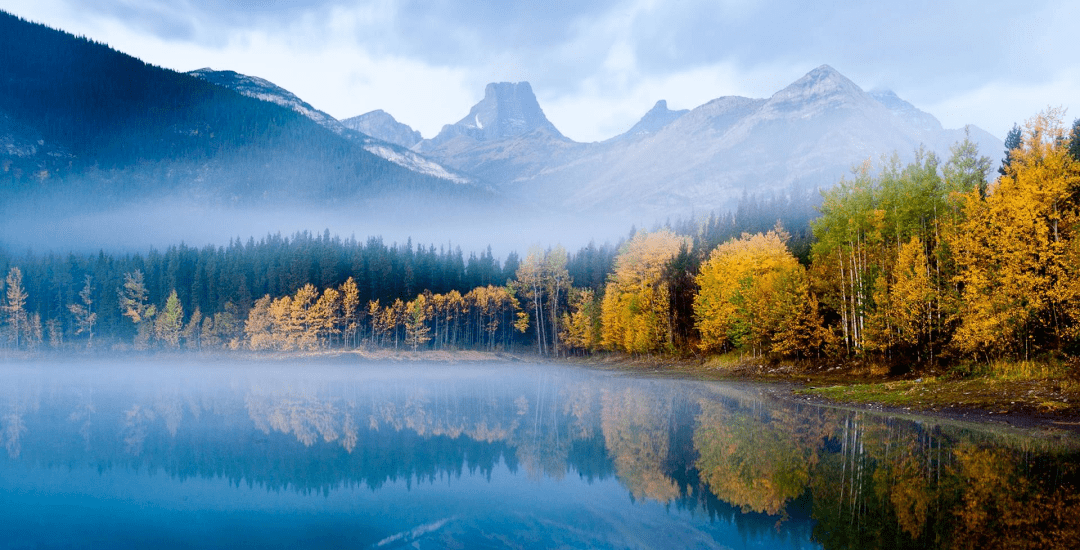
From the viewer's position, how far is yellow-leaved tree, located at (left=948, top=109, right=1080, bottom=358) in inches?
1161

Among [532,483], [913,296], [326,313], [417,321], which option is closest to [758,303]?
[913,296]

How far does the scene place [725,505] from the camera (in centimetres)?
1325

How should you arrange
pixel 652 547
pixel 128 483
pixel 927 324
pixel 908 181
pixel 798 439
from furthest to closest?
pixel 908 181 → pixel 927 324 → pixel 798 439 → pixel 128 483 → pixel 652 547

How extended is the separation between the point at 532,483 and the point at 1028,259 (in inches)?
1174

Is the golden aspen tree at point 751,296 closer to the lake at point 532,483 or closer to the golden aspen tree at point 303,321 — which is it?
the lake at point 532,483

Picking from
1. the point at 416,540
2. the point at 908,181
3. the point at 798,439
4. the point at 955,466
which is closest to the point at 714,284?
the point at 908,181

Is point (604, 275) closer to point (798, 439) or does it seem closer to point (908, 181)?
point (908, 181)

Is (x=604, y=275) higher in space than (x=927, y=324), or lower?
higher

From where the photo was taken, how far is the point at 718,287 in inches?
2474

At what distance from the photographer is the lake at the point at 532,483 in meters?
11.1

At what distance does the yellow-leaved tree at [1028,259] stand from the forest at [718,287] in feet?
0.37

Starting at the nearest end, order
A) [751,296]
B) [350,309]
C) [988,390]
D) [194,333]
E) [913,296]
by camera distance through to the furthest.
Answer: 1. [988,390]
2. [913,296]
3. [751,296]
4. [350,309]
5. [194,333]

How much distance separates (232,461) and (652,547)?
522 inches

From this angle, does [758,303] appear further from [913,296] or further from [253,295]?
[253,295]
